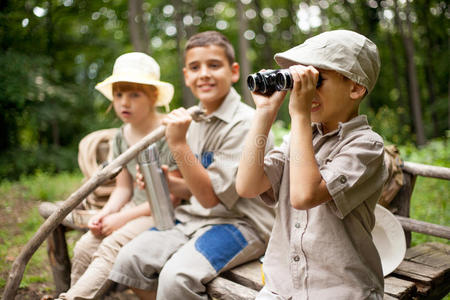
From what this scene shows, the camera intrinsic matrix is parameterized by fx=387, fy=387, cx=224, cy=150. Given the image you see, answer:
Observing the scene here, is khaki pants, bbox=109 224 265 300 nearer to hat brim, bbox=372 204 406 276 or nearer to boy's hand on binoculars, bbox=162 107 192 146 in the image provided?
boy's hand on binoculars, bbox=162 107 192 146

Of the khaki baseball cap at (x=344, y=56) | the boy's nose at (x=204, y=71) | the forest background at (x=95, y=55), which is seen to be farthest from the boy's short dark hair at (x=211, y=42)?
the forest background at (x=95, y=55)

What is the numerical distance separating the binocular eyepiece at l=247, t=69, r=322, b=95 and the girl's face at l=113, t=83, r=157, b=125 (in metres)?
1.36

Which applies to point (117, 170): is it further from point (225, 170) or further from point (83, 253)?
point (83, 253)

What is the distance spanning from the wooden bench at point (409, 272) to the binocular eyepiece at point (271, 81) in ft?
3.31

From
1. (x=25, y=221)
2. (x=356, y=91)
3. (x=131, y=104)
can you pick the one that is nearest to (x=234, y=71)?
(x=131, y=104)

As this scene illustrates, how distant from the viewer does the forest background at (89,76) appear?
5309 mm

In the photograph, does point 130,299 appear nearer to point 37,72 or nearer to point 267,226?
point 267,226

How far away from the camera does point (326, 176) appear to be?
146 centimetres

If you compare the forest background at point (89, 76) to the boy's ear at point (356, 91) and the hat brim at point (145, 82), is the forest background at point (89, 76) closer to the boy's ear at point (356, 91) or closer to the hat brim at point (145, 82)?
the hat brim at point (145, 82)

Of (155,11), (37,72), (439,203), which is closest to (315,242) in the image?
(439,203)

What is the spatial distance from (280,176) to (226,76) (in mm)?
1069

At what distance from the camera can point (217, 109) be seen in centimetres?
255

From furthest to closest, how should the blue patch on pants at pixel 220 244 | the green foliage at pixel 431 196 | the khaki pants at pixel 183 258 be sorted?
the green foliage at pixel 431 196 < the blue patch on pants at pixel 220 244 < the khaki pants at pixel 183 258

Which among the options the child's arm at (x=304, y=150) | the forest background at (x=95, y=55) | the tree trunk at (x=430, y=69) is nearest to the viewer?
the child's arm at (x=304, y=150)
